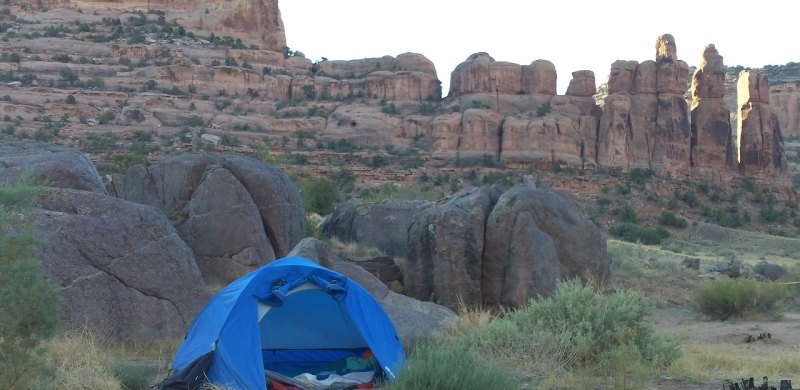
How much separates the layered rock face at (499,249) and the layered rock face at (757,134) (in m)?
53.8

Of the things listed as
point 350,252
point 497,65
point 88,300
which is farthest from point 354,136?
point 88,300

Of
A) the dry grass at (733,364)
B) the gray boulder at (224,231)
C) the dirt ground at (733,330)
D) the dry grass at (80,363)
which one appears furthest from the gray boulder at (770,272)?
the dry grass at (80,363)

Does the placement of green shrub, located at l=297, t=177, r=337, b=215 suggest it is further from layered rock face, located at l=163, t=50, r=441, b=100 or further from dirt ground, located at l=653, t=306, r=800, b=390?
layered rock face, located at l=163, t=50, r=441, b=100

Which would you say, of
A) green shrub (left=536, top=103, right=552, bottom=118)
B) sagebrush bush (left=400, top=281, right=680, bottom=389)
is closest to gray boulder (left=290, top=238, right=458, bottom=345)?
sagebrush bush (left=400, top=281, right=680, bottom=389)

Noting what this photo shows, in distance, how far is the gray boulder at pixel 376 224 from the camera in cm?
2248

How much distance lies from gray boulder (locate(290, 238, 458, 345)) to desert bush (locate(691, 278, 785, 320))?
656cm

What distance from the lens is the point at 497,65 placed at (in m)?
70.3

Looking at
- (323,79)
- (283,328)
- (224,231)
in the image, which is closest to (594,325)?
(283,328)

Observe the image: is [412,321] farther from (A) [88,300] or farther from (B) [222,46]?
(B) [222,46]

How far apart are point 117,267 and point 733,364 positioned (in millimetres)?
8215

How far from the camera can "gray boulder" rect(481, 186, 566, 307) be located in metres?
15.6

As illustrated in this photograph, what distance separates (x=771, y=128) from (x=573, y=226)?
56.3 meters

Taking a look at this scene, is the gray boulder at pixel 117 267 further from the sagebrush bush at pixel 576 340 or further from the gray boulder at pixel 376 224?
the gray boulder at pixel 376 224

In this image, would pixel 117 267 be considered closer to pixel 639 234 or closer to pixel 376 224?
pixel 376 224
